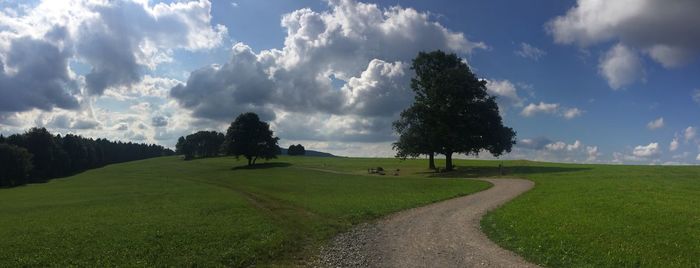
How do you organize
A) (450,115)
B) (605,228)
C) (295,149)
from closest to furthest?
(605,228) → (450,115) → (295,149)

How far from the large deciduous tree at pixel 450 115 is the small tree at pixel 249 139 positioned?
41841 mm

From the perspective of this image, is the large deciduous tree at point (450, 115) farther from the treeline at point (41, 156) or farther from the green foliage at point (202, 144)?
the green foliage at point (202, 144)

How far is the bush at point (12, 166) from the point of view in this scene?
92562 millimetres

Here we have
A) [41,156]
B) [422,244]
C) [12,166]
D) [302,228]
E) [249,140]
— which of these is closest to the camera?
[422,244]

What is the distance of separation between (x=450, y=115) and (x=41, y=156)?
10474 cm

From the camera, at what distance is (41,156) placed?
380ft

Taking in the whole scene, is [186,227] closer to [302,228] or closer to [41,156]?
[302,228]

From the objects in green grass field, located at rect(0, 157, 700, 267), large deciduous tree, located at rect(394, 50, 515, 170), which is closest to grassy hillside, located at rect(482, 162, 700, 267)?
green grass field, located at rect(0, 157, 700, 267)

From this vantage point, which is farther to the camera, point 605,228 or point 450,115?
point 450,115

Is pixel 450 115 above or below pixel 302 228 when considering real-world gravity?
above

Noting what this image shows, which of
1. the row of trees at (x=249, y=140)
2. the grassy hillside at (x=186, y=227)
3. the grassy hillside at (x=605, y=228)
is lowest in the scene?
the grassy hillside at (x=186, y=227)

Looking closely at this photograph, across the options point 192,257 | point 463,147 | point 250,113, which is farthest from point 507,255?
point 250,113

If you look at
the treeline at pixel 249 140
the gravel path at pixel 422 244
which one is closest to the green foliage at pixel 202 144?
the treeline at pixel 249 140

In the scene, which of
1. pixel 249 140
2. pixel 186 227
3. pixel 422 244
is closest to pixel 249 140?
pixel 249 140
